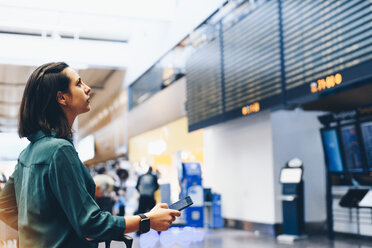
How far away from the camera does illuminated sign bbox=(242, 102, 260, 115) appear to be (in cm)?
741

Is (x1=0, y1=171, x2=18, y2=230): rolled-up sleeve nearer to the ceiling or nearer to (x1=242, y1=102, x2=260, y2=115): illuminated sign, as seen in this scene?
(x1=242, y1=102, x2=260, y2=115): illuminated sign

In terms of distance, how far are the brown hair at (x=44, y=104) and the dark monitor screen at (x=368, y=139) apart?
6.42 meters

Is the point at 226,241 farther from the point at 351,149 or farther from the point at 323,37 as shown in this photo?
the point at 323,37

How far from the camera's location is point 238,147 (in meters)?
9.76

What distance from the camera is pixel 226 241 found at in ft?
24.3

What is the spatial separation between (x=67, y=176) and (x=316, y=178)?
26.4 ft

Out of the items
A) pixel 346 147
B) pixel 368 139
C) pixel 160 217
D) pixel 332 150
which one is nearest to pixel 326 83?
pixel 368 139

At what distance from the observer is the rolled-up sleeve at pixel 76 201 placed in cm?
116

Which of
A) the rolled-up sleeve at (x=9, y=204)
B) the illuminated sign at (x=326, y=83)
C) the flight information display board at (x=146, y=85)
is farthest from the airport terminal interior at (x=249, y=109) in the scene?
the rolled-up sleeve at (x=9, y=204)

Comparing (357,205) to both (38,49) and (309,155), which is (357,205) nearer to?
(309,155)

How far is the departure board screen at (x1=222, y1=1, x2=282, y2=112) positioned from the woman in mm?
5721

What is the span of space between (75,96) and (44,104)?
3.6 inches

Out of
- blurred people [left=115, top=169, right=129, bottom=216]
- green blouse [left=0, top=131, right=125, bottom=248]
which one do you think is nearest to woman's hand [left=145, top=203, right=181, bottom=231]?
green blouse [left=0, top=131, right=125, bottom=248]

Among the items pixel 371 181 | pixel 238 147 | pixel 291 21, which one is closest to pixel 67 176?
pixel 291 21
